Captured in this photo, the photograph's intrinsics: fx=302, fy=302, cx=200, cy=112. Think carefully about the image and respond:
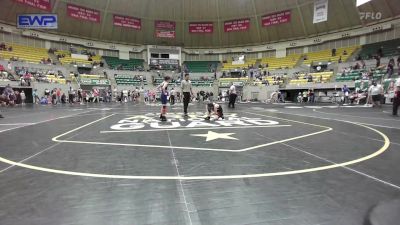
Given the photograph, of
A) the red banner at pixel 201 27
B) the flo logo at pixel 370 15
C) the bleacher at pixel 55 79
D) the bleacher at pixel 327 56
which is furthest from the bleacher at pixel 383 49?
the bleacher at pixel 55 79

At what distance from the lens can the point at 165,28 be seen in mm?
46344

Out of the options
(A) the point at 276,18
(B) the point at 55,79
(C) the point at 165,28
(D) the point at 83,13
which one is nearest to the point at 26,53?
(B) the point at 55,79

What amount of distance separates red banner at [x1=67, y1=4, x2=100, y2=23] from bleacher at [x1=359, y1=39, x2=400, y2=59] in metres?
34.6

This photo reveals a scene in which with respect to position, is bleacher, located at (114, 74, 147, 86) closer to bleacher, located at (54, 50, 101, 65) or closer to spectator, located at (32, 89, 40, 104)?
bleacher, located at (54, 50, 101, 65)

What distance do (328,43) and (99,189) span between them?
45.0 m

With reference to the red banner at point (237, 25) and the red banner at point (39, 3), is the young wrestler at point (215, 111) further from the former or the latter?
the red banner at point (237, 25)

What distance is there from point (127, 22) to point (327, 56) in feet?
93.7

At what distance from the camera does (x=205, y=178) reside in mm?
3514

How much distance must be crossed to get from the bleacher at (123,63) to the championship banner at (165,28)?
222 inches

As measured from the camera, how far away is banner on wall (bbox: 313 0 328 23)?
35062 millimetres

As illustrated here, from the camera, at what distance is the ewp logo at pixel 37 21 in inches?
736

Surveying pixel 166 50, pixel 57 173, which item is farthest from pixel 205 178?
pixel 166 50

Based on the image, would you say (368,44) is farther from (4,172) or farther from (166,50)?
(4,172)

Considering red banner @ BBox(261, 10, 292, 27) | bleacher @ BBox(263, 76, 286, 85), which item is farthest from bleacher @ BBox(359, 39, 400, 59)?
red banner @ BBox(261, 10, 292, 27)
